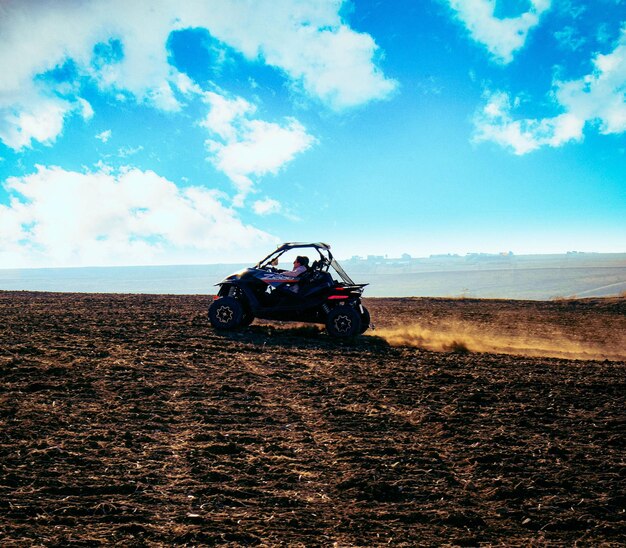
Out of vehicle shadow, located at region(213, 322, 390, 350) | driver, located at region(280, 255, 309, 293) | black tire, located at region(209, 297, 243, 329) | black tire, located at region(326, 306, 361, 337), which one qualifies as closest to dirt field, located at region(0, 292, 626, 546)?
A: vehicle shadow, located at region(213, 322, 390, 350)

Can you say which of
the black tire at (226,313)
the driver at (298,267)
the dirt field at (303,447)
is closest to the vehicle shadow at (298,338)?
the black tire at (226,313)

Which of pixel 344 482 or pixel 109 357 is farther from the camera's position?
pixel 109 357

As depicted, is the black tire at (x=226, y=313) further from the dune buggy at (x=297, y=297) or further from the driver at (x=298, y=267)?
the driver at (x=298, y=267)

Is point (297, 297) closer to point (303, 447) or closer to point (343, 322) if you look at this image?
A: point (343, 322)

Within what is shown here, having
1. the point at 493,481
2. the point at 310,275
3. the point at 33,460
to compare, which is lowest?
the point at 493,481

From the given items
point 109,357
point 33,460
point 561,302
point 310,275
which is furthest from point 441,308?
point 33,460

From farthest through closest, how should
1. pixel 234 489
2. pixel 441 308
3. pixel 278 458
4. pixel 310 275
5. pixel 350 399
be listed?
1. pixel 441 308
2. pixel 310 275
3. pixel 350 399
4. pixel 278 458
5. pixel 234 489

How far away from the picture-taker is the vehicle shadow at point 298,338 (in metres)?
10.0

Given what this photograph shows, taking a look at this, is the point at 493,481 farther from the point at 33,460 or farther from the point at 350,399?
the point at 33,460

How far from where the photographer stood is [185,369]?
725 centimetres

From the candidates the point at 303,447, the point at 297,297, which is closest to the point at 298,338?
the point at 297,297

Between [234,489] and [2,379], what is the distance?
4.64m

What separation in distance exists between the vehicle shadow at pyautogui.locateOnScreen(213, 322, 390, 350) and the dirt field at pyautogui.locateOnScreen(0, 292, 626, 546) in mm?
963

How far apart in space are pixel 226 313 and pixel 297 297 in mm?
1929
